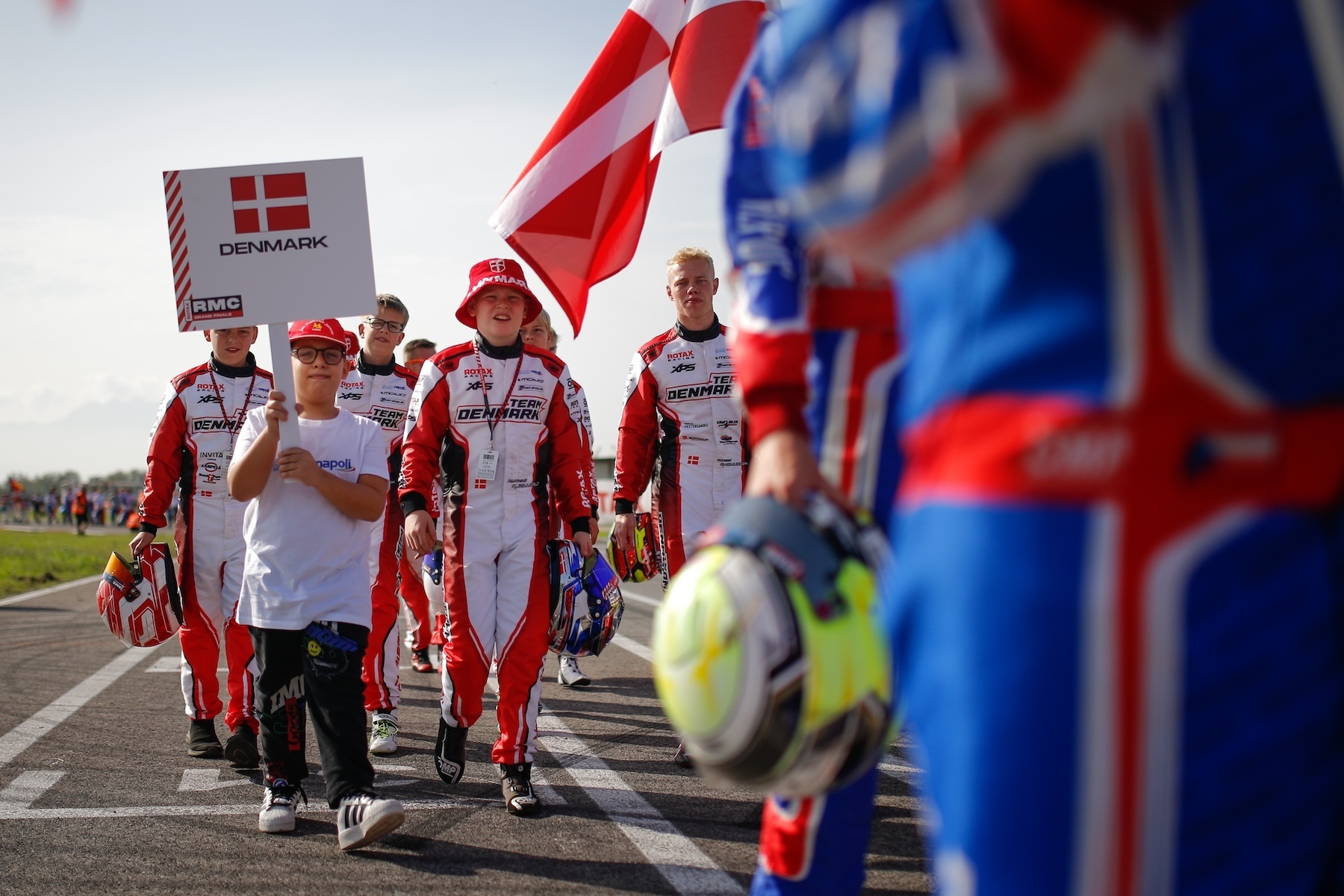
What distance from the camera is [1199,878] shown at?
1.20 m

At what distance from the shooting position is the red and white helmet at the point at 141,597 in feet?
20.6

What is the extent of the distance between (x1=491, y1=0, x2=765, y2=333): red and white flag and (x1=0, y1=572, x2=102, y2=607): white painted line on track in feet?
39.3

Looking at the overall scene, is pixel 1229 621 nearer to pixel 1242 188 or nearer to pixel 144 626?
pixel 1242 188

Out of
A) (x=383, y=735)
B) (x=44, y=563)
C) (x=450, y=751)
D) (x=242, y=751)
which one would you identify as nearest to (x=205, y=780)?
(x=242, y=751)

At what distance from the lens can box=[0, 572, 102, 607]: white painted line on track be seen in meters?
16.2

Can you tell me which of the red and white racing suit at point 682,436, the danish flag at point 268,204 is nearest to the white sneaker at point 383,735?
the red and white racing suit at point 682,436

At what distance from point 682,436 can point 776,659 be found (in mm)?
4654

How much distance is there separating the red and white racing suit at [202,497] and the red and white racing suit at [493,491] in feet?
5.06

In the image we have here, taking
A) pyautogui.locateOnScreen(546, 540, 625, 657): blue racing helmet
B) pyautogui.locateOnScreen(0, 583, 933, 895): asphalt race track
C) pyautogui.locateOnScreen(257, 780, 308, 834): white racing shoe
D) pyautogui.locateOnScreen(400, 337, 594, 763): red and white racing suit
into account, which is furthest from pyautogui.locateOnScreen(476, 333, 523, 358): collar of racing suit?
pyautogui.locateOnScreen(257, 780, 308, 834): white racing shoe

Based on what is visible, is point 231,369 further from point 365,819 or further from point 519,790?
point 365,819

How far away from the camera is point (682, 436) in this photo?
6.25 metres

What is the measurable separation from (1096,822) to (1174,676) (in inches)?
6.5

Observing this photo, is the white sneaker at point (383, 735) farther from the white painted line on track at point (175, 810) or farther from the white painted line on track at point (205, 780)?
the white painted line on track at point (175, 810)

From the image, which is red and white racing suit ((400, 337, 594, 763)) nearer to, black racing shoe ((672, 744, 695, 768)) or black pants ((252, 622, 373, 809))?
black pants ((252, 622, 373, 809))
